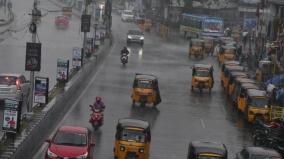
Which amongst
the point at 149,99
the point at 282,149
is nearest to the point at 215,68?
the point at 149,99

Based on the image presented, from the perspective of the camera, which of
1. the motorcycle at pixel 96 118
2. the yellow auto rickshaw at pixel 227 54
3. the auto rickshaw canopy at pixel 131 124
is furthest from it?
the yellow auto rickshaw at pixel 227 54

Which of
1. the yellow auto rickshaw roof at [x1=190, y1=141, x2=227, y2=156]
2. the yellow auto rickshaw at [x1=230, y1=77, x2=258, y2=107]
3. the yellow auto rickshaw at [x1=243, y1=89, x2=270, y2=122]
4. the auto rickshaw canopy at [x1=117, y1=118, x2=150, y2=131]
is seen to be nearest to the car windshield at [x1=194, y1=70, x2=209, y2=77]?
the yellow auto rickshaw at [x1=230, y1=77, x2=258, y2=107]

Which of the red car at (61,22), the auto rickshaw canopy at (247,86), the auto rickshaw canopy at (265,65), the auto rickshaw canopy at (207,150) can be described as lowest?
the auto rickshaw canopy at (207,150)

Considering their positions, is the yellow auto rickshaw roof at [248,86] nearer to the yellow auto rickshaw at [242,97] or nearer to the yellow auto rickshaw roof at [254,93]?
the yellow auto rickshaw at [242,97]

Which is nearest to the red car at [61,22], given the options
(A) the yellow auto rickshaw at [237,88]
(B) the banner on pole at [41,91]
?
(A) the yellow auto rickshaw at [237,88]

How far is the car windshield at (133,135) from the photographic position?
30.7 metres

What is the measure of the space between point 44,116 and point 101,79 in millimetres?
23590

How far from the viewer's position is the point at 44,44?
83.3 meters

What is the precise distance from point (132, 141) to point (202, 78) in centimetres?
2467

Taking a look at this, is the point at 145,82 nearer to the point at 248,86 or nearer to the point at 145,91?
the point at 145,91

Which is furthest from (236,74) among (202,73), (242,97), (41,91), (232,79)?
(41,91)

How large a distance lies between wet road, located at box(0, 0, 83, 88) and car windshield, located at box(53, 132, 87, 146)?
21946mm

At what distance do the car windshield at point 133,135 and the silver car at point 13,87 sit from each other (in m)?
11.6

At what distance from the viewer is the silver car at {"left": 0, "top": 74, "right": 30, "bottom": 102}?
134 ft
